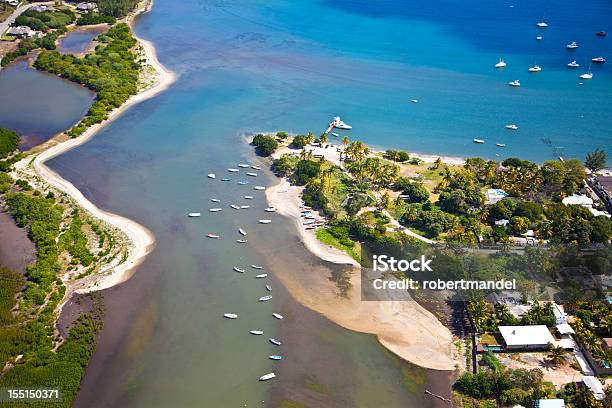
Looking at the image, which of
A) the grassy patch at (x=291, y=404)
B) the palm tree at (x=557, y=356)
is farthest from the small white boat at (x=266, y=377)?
the palm tree at (x=557, y=356)

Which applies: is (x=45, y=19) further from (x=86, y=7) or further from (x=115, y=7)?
(x=115, y=7)

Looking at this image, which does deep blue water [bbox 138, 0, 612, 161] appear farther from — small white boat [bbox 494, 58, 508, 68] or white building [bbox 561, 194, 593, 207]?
white building [bbox 561, 194, 593, 207]

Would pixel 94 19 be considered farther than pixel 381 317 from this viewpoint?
Yes

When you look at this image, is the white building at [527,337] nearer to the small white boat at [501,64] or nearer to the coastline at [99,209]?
the coastline at [99,209]

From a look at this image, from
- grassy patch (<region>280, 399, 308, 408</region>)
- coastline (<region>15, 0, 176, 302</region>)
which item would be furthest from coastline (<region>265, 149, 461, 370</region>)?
coastline (<region>15, 0, 176, 302</region>)

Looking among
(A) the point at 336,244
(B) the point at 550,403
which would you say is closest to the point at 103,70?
(A) the point at 336,244
